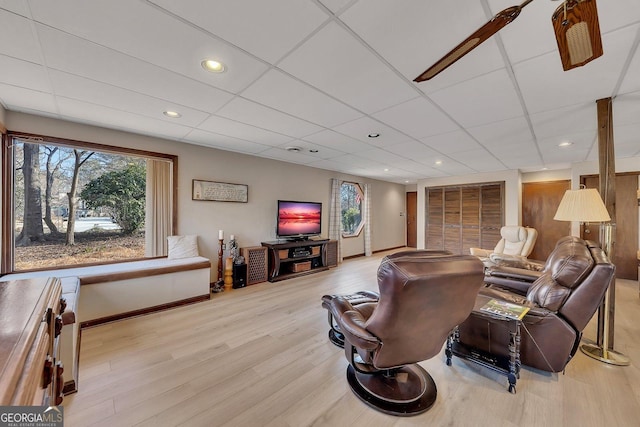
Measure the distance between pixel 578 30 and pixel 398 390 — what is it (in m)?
2.22

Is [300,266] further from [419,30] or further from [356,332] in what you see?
[419,30]

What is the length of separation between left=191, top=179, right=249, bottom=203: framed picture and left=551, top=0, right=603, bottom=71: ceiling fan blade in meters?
4.19

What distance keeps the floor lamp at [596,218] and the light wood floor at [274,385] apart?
0.12 meters

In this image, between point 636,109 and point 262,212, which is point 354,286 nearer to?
point 262,212

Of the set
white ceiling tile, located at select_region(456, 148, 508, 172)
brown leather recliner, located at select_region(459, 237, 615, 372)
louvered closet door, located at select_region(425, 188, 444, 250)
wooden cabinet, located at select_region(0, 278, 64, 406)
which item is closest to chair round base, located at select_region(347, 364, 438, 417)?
brown leather recliner, located at select_region(459, 237, 615, 372)

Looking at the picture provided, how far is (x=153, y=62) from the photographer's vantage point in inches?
69.2

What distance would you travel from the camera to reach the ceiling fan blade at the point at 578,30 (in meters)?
0.95

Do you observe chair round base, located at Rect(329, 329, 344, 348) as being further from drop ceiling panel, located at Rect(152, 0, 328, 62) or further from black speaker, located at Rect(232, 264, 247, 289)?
drop ceiling panel, located at Rect(152, 0, 328, 62)

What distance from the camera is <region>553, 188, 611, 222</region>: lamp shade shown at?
209 centimetres

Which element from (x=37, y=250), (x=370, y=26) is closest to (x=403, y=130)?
(x=370, y=26)

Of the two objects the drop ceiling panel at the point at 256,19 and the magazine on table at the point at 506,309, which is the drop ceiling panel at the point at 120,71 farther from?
the magazine on table at the point at 506,309

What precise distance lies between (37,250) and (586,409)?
5575 millimetres

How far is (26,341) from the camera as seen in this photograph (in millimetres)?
751

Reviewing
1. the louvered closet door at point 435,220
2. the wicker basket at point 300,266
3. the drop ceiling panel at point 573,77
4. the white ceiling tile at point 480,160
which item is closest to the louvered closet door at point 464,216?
the louvered closet door at point 435,220
